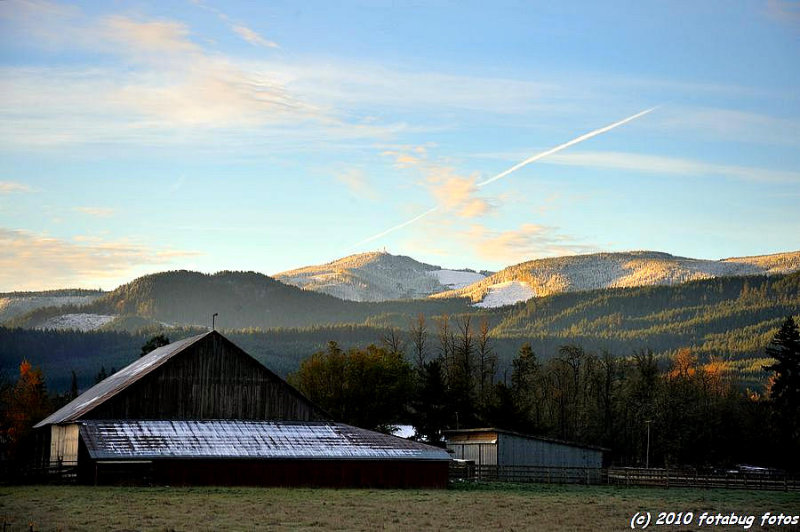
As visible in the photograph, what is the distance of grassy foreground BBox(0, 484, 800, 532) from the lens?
111 ft

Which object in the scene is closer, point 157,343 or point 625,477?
point 625,477

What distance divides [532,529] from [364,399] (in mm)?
52954

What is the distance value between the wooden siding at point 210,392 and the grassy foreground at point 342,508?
8229 millimetres

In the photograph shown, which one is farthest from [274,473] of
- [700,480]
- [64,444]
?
[700,480]

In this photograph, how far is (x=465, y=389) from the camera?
290ft

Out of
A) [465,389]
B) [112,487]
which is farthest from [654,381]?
[112,487]

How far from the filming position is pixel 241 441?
54656 mm

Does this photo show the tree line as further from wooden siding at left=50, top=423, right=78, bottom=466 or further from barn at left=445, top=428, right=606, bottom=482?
wooden siding at left=50, top=423, right=78, bottom=466

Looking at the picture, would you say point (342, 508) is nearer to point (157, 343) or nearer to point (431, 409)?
point (431, 409)

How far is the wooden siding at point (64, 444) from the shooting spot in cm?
5381

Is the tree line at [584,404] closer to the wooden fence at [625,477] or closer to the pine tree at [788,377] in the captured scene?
the pine tree at [788,377]

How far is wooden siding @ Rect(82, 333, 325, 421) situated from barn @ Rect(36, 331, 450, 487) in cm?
5

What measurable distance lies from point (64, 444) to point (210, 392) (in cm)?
749

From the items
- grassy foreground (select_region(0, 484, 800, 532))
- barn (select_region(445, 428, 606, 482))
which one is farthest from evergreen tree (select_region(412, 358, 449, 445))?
grassy foreground (select_region(0, 484, 800, 532))
